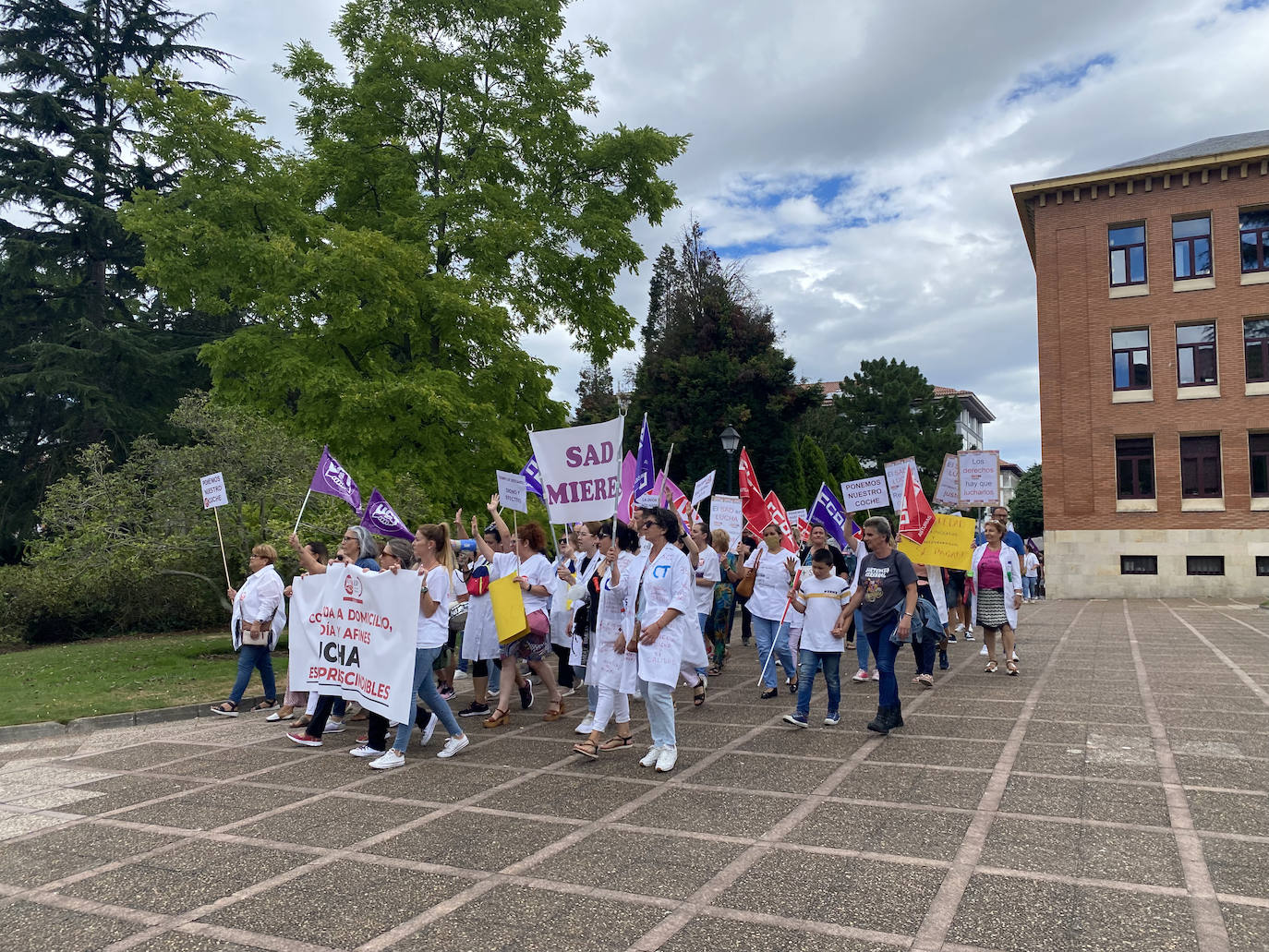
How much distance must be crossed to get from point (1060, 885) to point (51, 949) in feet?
15.1

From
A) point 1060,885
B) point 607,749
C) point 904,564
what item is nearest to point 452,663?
point 607,749

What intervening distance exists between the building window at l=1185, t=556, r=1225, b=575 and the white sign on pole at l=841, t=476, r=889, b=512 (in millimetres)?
20889

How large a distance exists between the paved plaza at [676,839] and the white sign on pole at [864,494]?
6.34 m

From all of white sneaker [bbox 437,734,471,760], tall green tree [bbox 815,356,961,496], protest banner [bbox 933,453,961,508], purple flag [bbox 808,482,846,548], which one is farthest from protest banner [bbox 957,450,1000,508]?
tall green tree [bbox 815,356,961,496]

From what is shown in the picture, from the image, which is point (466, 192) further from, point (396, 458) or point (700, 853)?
point (700, 853)

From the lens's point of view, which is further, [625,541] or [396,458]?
[396,458]

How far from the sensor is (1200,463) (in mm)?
30844

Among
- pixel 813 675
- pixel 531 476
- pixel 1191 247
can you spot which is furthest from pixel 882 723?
pixel 1191 247

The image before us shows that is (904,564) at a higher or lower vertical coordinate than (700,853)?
higher

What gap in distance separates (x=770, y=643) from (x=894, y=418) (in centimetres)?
5794

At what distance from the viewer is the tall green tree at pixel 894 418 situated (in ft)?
208

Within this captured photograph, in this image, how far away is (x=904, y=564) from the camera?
8.04m

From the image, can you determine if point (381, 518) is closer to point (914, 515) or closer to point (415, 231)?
point (914, 515)

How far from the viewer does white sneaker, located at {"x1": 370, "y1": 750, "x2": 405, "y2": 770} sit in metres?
7.12
